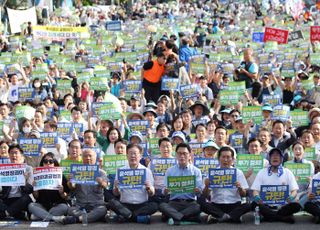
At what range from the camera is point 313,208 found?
39.0 feet

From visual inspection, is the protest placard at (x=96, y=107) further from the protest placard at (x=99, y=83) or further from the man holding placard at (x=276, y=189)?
the man holding placard at (x=276, y=189)

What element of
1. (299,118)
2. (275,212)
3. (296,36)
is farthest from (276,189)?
(296,36)

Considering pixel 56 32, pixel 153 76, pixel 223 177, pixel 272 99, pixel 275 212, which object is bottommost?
pixel 275 212

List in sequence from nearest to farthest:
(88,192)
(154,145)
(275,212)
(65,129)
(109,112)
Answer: (275,212), (88,192), (154,145), (65,129), (109,112)

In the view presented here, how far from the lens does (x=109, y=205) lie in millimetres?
12242

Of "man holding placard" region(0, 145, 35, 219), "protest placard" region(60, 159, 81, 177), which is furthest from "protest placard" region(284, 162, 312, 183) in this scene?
"man holding placard" region(0, 145, 35, 219)

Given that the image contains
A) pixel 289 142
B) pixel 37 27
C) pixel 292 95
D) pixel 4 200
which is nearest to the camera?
pixel 4 200

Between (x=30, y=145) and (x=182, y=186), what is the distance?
272 cm

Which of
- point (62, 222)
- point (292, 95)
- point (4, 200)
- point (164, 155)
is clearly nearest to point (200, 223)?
point (164, 155)

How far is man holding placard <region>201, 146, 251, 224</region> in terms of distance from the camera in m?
11.8

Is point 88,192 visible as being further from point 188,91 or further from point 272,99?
point 272,99

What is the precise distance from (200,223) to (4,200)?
2.85m

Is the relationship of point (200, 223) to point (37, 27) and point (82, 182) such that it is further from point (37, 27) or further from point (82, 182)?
point (37, 27)

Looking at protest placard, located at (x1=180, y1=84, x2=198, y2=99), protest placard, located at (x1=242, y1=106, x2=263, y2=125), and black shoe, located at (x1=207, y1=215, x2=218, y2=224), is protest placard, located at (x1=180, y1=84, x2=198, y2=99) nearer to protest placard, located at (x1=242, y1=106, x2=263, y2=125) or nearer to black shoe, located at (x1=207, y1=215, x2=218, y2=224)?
protest placard, located at (x1=242, y1=106, x2=263, y2=125)
